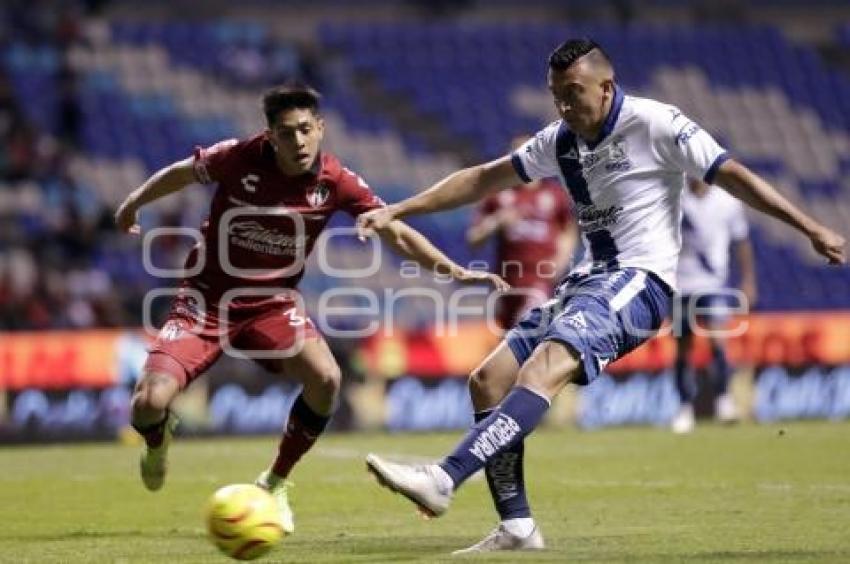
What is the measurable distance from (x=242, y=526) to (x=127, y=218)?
2.78 meters

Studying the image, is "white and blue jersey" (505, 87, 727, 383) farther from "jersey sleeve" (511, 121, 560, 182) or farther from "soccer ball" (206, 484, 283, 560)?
"soccer ball" (206, 484, 283, 560)

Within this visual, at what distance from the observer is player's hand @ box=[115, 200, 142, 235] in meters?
9.74

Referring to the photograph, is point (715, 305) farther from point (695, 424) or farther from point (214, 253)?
point (214, 253)

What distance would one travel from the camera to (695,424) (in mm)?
17781

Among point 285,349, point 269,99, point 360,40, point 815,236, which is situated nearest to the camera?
point 815,236

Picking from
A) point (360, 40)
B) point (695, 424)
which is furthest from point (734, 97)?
point (695, 424)

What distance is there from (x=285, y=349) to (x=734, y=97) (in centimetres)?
2276

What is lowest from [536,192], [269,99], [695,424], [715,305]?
[695,424]

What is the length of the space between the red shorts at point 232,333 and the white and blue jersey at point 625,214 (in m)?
1.76

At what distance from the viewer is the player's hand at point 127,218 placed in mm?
9742

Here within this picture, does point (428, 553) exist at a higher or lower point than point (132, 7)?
lower

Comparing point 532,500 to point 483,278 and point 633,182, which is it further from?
point 633,182

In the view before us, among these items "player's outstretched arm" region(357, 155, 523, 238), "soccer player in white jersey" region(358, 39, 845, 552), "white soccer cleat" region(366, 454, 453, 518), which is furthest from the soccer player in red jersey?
"white soccer cleat" region(366, 454, 453, 518)

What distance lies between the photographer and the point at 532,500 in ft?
35.5
